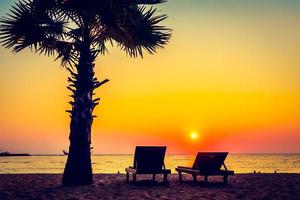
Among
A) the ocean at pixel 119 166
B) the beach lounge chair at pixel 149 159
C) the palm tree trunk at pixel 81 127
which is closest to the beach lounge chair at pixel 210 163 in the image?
the beach lounge chair at pixel 149 159

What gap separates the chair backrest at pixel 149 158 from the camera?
10961 mm

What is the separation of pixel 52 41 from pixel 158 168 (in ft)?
18.3

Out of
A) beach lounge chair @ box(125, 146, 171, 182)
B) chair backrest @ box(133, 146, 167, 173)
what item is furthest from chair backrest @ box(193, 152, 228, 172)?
chair backrest @ box(133, 146, 167, 173)

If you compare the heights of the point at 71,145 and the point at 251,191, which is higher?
the point at 71,145

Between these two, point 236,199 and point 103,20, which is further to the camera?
point 103,20

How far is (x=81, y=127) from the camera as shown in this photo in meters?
12.1

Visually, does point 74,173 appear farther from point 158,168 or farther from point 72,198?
point 72,198

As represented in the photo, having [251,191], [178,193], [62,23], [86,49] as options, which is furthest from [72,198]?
[62,23]

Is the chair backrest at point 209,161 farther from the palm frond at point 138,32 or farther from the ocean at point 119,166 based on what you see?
the ocean at point 119,166

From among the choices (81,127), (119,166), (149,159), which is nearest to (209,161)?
(149,159)

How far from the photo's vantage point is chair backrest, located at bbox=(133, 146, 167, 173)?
36.0ft

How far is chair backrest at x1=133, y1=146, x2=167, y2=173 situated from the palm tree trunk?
1.92m

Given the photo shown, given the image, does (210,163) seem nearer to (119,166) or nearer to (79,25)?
(79,25)

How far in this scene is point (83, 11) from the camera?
→ 1183cm
